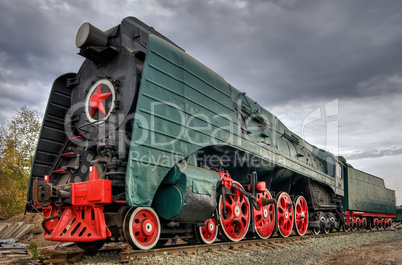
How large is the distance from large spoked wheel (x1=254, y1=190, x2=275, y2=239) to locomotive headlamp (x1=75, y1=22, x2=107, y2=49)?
463 cm

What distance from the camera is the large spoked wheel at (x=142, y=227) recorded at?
4.57 meters

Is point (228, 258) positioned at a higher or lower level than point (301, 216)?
lower

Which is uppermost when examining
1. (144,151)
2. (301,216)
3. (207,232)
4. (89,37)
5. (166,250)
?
(89,37)

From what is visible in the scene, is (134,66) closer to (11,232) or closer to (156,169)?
(156,169)

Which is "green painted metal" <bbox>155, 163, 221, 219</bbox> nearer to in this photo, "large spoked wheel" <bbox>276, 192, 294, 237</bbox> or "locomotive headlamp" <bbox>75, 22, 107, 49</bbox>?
"locomotive headlamp" <bbox>75, 22, 107, 49</bbox>

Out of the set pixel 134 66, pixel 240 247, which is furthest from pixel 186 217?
pixel 134 66

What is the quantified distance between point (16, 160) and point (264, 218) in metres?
16.3

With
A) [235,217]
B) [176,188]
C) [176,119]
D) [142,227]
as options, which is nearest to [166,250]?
[142,227]

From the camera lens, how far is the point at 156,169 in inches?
184

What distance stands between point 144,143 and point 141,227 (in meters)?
1.21

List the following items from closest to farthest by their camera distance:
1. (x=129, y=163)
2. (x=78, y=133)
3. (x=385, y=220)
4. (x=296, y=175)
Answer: (x=129, y=163) < (x=78, y=133) < (x=296, y=175) < (x=385, y=220)

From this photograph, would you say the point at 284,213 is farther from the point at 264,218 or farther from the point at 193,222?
the point at 193,222

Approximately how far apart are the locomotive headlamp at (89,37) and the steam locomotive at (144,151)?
16 mm

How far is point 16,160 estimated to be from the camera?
1909cm
